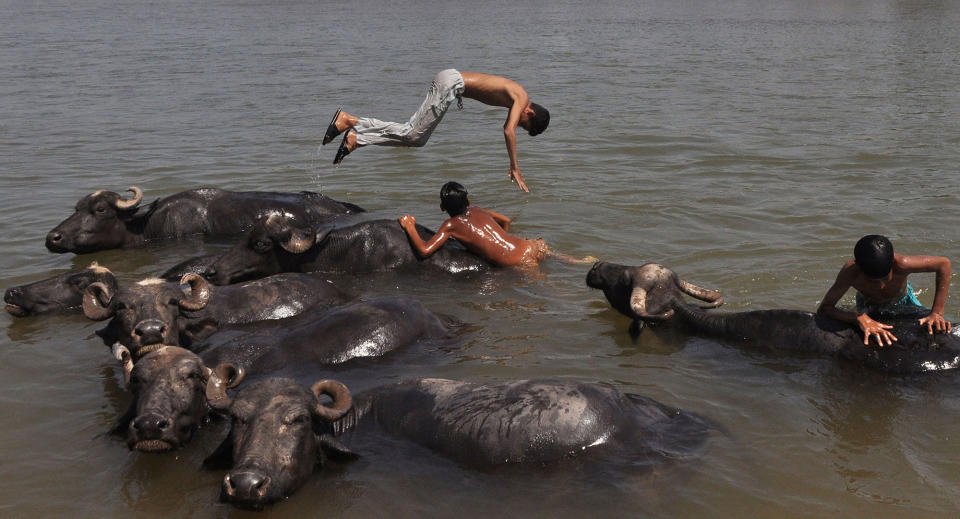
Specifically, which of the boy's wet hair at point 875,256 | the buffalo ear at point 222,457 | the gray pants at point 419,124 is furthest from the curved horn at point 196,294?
the boy's wet hair at point 875,256

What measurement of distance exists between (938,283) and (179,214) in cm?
793

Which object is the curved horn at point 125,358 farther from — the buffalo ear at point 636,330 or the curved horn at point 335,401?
the buffalo ear at point 636,330

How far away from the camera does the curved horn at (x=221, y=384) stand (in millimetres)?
5211

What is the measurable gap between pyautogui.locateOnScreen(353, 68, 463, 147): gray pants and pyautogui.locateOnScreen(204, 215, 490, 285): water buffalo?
5.88 feet

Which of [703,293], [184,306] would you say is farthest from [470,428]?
[703,293]

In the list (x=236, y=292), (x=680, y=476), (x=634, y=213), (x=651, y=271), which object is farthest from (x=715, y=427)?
(x=634, y=213)

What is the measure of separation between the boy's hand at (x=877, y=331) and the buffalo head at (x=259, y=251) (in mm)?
5029

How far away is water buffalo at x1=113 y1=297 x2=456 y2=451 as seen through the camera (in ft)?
17.9

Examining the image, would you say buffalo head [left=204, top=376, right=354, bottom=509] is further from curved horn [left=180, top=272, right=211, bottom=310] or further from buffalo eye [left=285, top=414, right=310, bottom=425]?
curved horn [left=180, top=272, right=211, bottom=310]

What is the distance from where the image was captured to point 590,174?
1354 centimetres

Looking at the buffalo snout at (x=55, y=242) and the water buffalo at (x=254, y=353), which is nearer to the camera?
the water buffalo at (x=254, y=353)

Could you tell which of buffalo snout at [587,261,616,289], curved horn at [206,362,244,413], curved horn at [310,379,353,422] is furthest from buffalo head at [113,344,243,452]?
buffalo snout at [587,261,616,289]

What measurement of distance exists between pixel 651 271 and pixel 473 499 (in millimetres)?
3457

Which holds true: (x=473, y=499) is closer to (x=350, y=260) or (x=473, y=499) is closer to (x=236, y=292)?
(x=236, y=292)
